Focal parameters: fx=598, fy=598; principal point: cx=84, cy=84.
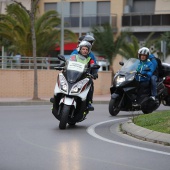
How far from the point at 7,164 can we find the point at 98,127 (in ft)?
16.8

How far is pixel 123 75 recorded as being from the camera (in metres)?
16.0

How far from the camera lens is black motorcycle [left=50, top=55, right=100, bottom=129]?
12125mm

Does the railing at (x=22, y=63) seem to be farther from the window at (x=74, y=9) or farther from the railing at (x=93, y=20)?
the window at (x=74, y=9)

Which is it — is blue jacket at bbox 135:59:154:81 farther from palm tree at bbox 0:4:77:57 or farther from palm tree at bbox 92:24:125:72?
palm tree at bbox 92:24:125:72

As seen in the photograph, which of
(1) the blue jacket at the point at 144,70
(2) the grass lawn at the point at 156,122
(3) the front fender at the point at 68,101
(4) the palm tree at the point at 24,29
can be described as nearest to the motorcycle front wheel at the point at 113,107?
(1) the blue jacket at the point at 144,70

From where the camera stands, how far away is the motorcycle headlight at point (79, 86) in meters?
12.2

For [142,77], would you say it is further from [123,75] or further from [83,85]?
[83,85]

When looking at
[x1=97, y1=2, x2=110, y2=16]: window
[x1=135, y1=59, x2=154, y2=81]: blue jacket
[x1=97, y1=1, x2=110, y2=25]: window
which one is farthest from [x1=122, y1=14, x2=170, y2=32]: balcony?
[x1=135, y1=59, x2=154, y2=81]: blue jacket

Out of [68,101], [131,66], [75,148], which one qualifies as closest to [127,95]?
[131,66]

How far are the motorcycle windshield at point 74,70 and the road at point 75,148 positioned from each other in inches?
→ 42.3

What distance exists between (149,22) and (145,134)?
118 feet

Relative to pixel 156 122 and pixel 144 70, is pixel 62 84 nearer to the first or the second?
pixel 156 122

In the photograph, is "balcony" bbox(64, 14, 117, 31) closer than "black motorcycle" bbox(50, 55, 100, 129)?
No

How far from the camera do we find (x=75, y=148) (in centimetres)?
970
